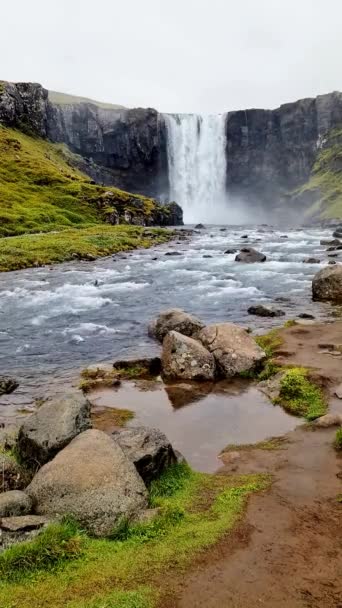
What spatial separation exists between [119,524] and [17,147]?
125m

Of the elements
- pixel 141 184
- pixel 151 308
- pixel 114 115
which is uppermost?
pixel 114 115

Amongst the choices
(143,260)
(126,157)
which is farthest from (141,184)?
(143,260)

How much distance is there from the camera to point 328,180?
6265 inches

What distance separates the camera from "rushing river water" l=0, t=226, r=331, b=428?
1997cm

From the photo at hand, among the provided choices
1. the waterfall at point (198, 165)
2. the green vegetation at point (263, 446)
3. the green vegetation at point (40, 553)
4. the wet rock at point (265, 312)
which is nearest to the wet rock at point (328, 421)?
the green vegetation at point (263, 446)

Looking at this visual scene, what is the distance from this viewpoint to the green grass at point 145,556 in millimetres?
6617

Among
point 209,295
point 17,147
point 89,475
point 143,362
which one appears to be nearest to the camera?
point 89,475

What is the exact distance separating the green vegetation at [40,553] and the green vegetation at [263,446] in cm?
506

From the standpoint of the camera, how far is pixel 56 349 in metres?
21.3

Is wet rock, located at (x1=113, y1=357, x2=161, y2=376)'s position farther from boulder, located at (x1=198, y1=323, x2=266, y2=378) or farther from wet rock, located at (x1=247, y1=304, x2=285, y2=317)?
wet rock, located at (x1=247, y1=304, x2=285, y2=317)

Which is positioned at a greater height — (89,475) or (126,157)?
(126,157)

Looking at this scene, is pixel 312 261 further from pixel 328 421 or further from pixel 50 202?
pixel 50 202

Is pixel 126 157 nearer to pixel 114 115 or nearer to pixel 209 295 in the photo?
pixel 114 115

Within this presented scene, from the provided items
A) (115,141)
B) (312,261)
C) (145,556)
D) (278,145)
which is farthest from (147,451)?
(278,145)
